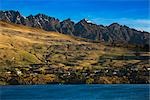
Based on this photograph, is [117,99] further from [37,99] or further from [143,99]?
[37,99]

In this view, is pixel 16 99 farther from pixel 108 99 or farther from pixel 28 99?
pixel 108 99

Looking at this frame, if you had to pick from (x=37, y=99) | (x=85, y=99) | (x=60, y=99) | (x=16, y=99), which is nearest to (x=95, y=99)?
(x=85, y=99)

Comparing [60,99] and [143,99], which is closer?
[143,99]

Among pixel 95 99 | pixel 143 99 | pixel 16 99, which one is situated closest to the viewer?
pixel 143 99

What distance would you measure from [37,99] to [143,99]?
37498 millimetres

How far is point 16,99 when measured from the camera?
144m

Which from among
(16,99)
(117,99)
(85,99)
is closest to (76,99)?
(85,99)

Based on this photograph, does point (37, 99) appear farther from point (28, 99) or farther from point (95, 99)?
point (95, 99)

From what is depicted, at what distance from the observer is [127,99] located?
131m

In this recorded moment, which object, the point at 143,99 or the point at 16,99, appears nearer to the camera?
the point at 143,99

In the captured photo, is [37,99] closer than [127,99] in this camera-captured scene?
No

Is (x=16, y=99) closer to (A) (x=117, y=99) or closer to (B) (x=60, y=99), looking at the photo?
(B) (x=60, y=99)

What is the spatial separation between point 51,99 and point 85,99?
484 inches

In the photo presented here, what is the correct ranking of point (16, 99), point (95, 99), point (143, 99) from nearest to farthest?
point (143, 99), point (95, 99), point (16, 99)
